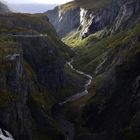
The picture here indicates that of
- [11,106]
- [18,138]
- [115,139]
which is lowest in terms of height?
[115,139]

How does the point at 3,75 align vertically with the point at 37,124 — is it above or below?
above

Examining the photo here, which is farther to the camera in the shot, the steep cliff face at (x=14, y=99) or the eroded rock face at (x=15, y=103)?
the steep cliff face at (x=14, y=99)

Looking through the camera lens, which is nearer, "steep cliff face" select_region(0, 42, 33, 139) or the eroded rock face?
the eroded rock face

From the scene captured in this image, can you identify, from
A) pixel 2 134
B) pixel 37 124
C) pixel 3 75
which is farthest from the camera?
pixel 37 124

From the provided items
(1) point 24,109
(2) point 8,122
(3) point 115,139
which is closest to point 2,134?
(2) point 8,122

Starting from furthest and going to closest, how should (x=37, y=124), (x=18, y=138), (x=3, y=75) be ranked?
(x=37, y=124), (x=3, y=75), (x=18, y=138)

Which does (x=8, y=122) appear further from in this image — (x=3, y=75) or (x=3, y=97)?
(x=3, y=75)

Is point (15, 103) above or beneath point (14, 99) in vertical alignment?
beneath

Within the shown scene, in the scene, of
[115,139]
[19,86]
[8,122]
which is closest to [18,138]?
[8,122]

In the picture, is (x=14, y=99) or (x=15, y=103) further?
(x=14, y=99)

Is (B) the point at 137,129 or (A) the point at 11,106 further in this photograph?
(B) the point at 137,129
